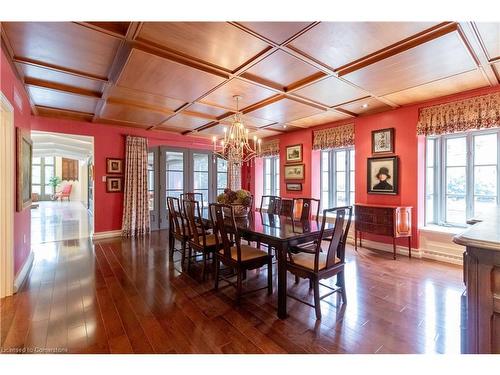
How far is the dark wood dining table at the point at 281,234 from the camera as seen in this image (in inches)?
86.5

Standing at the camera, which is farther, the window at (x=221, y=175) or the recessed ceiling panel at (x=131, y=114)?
the window at (x=221, y=175)

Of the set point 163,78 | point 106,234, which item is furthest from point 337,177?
point 106,234

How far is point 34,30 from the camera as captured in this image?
1.99 metres

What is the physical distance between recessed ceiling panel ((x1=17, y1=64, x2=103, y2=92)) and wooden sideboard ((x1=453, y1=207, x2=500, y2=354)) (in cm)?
389

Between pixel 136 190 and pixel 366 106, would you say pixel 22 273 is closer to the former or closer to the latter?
pixel 136 190

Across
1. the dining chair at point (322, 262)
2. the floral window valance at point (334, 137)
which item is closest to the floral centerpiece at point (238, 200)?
the dining chair at point (322, 262)

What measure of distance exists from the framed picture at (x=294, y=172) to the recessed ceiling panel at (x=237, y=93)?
7.75 feet

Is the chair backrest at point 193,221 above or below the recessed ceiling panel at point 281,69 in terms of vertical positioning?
below

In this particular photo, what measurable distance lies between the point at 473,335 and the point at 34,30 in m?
3.57

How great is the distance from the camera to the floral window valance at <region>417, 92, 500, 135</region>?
3.14 metres

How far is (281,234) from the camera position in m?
2.35

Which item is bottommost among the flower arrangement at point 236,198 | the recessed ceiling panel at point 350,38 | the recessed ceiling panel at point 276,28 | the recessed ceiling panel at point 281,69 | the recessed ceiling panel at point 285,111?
the flower arrangement at point 236,198

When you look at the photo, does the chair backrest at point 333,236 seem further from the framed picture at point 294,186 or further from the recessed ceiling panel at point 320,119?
the framed picture at point 294,186
